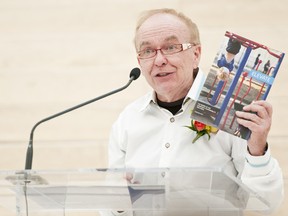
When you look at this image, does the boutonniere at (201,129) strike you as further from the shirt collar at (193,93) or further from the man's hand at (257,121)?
the man's hand at (257,121)

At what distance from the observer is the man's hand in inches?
51.9

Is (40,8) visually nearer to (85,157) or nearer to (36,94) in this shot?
(36,94)

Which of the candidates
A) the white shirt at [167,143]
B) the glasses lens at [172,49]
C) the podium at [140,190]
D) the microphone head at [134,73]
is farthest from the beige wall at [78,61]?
the podium at [140,190]

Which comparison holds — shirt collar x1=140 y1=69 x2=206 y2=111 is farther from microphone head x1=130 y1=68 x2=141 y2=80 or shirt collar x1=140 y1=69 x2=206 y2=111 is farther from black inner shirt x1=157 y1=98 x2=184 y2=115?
microphone head x1=130 y1=68 x2=141 y2=80

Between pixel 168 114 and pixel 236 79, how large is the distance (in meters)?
0.38

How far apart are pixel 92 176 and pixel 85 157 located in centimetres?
116

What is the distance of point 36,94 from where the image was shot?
244cm

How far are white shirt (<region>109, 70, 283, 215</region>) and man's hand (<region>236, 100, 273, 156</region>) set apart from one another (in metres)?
0.13

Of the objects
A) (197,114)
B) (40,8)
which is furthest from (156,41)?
(40,8)

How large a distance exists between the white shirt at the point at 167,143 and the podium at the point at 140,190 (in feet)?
0.89

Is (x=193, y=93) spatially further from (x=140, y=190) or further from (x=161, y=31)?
(x=140, y=190)

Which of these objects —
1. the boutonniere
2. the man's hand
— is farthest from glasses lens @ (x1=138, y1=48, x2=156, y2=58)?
the man's hand

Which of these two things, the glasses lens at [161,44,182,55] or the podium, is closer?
the podium

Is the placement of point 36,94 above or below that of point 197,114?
below
